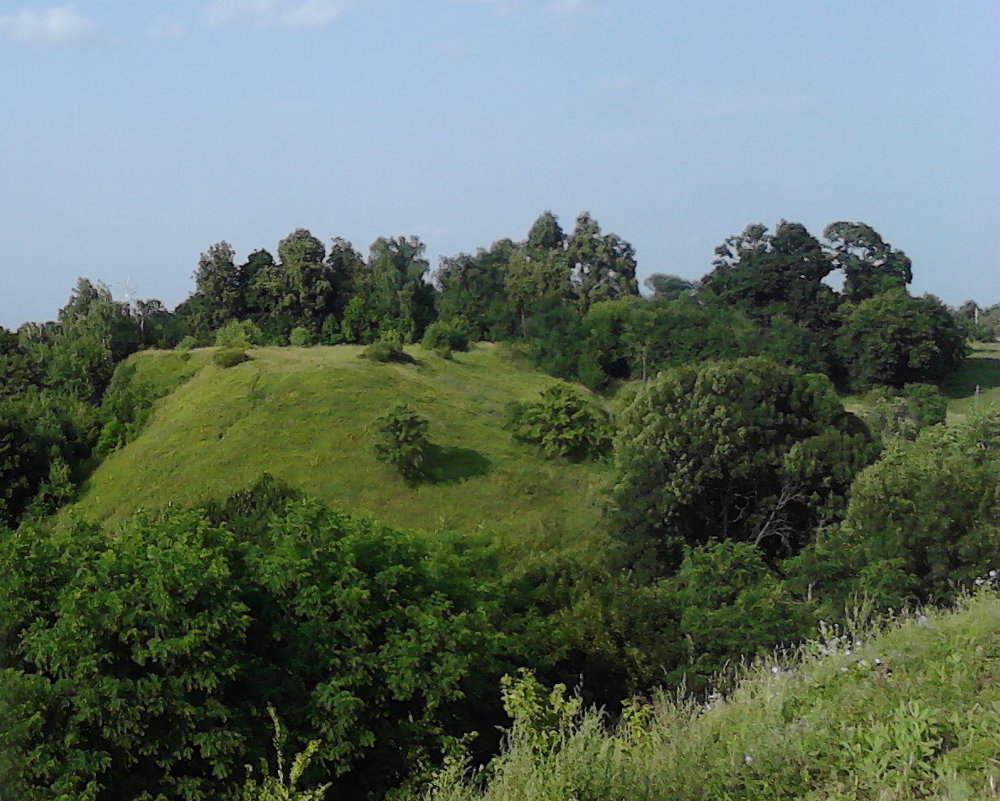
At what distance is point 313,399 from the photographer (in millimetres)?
45938

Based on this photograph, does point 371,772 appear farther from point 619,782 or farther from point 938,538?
point 938,538

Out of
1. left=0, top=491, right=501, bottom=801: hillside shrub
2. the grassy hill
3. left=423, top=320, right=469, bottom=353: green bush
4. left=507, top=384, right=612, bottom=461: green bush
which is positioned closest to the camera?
left=0, top=491, right=501, bottom=801: hillside shrub

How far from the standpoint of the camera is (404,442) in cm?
3956

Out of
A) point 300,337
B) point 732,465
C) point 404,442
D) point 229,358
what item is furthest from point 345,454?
point 300,337

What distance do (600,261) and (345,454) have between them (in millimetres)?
37909

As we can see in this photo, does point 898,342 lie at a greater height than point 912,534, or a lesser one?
greater

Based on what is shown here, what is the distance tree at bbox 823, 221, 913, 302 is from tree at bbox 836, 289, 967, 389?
8236 mm

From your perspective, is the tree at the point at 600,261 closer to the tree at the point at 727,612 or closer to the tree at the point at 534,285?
the tree at the point at 534,285

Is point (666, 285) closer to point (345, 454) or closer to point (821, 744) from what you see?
point (345, 454)

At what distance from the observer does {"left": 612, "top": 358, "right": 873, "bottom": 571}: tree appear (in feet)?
90.5

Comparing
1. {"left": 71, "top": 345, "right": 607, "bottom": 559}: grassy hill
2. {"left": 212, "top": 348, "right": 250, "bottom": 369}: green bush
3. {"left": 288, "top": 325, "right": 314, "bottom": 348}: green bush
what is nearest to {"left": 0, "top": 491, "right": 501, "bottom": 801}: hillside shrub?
{"left": 71, "top": 345, "right": 607, "bottom": 559}: grassy hill

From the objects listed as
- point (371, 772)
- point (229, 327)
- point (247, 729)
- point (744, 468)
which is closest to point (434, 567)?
point (371, 772)

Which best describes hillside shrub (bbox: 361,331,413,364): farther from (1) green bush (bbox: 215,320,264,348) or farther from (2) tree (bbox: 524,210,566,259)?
(2) tree (bbox: 524,210,566,259)

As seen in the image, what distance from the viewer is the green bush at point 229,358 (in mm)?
51031
